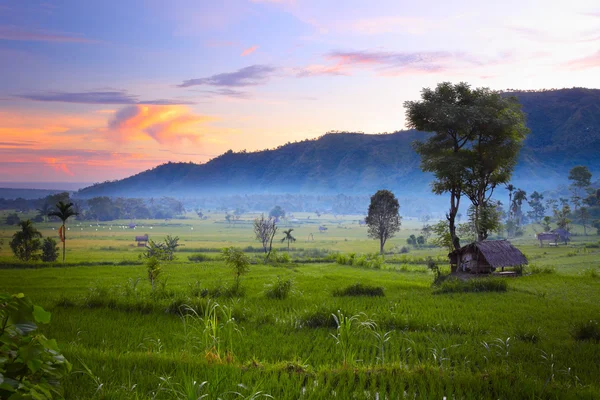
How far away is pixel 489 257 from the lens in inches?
894

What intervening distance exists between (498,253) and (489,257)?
0.84m

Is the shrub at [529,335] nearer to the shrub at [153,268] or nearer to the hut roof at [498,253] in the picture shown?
the shrub at [153,268]

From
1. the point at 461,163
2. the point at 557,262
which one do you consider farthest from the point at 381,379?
the point at 557,262

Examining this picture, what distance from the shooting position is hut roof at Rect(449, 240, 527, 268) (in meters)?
22.8

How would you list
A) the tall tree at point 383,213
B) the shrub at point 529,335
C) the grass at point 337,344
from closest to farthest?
1. the grass at point 337,344
2. the shrub at point 529,335
3. the tall tree at point 383,213

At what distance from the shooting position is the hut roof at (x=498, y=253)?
2277 centimetres

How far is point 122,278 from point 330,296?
44.8 ft

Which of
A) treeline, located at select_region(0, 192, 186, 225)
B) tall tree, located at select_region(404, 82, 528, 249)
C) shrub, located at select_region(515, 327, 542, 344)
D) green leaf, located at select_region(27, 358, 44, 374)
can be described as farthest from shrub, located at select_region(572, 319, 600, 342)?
treeline, located at select_region(0, 192, 186, 225)

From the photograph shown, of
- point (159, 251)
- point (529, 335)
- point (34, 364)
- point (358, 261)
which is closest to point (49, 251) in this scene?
point (358, 261)

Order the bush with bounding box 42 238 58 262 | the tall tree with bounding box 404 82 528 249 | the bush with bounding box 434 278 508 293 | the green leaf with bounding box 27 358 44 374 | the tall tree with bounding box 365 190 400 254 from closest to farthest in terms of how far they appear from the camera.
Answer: the green leaf with bounding box 27 358 44 374 < the bush with bounding box 434 278 508 293 < the tall tree with bounding box 404 82 528 249 < the bush with bounding box 42 238 58 262 < the tall tree with bounding box 365 190 400 254

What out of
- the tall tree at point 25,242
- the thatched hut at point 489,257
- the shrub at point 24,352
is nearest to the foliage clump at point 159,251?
the tall tree at point 25,242

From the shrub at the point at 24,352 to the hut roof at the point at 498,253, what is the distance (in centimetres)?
2288

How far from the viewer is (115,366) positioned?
6.13 metres

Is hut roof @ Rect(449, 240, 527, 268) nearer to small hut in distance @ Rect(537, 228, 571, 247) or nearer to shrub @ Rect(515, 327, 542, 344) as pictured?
shrub @ Rect(515, 327, 542, 344)
